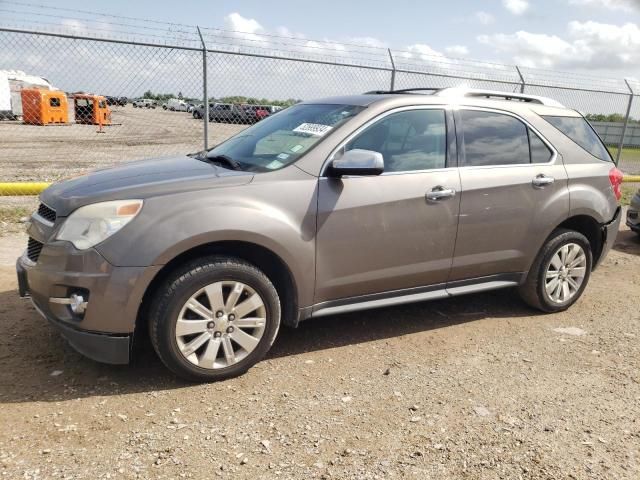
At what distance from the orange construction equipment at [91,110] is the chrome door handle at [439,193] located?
27083 mm

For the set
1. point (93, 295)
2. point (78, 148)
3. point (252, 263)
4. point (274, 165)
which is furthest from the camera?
point (78, 148)

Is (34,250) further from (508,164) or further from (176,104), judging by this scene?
(176,104)

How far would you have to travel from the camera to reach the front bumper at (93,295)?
2.91 metres

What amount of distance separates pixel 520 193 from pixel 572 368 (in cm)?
134

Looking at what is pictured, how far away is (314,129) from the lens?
377cm

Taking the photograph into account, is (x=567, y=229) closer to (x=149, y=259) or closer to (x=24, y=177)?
(x=149, y=259)

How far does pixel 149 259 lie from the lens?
9.69 ft

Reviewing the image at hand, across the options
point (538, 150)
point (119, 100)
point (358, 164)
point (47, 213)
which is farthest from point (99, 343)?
point (119, 100)

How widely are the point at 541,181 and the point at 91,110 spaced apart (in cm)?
3105

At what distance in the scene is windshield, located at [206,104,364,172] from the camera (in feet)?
11.9

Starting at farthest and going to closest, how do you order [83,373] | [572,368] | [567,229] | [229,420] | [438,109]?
[567,229]
[438,109]
[572,368]
[83,373]
[229,420]

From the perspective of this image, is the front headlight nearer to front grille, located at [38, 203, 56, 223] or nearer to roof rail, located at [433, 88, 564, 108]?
front grille, located at [38, 203, 56, 223]

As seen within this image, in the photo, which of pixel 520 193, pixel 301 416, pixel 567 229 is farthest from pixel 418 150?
pixel 301 416

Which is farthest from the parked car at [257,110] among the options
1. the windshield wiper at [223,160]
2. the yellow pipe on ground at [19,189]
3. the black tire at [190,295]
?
the black tire at [190,295]
